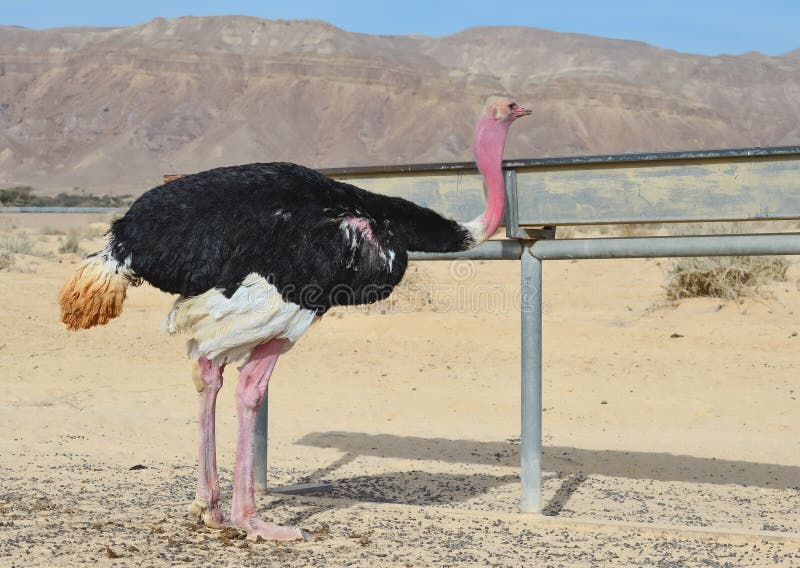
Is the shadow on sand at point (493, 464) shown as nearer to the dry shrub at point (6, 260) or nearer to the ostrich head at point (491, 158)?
the ostrich head at point (491, 158)

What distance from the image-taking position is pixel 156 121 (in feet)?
250

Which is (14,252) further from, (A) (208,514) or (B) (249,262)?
(B) (249,262)

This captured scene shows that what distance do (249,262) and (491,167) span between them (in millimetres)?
1356

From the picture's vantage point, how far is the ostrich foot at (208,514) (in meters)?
5.30

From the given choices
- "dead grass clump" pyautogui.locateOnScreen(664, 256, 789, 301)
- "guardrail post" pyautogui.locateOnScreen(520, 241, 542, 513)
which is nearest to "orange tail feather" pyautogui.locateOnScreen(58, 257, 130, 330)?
"guardrail post" pyautogui.locateOnScreen(520, 241, 542, 513)

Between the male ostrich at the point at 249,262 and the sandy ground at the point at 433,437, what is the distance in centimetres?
62

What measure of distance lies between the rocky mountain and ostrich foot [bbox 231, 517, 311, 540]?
6457cm

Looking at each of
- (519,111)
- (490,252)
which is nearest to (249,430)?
(490,252)

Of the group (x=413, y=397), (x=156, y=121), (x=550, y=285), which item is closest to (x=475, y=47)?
(x=156, y=121)

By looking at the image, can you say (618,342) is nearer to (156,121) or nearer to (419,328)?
(419,328)

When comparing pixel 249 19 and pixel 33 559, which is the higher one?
pixel 249 19

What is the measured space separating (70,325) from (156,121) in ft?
241

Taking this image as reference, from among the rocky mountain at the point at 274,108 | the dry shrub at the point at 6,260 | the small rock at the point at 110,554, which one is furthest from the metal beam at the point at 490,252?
the rocky mountain at the point at 274,108

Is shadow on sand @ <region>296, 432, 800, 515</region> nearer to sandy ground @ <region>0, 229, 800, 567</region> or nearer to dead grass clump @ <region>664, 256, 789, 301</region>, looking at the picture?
sandy ground @ <region>0, 229, 800, 567</region>
